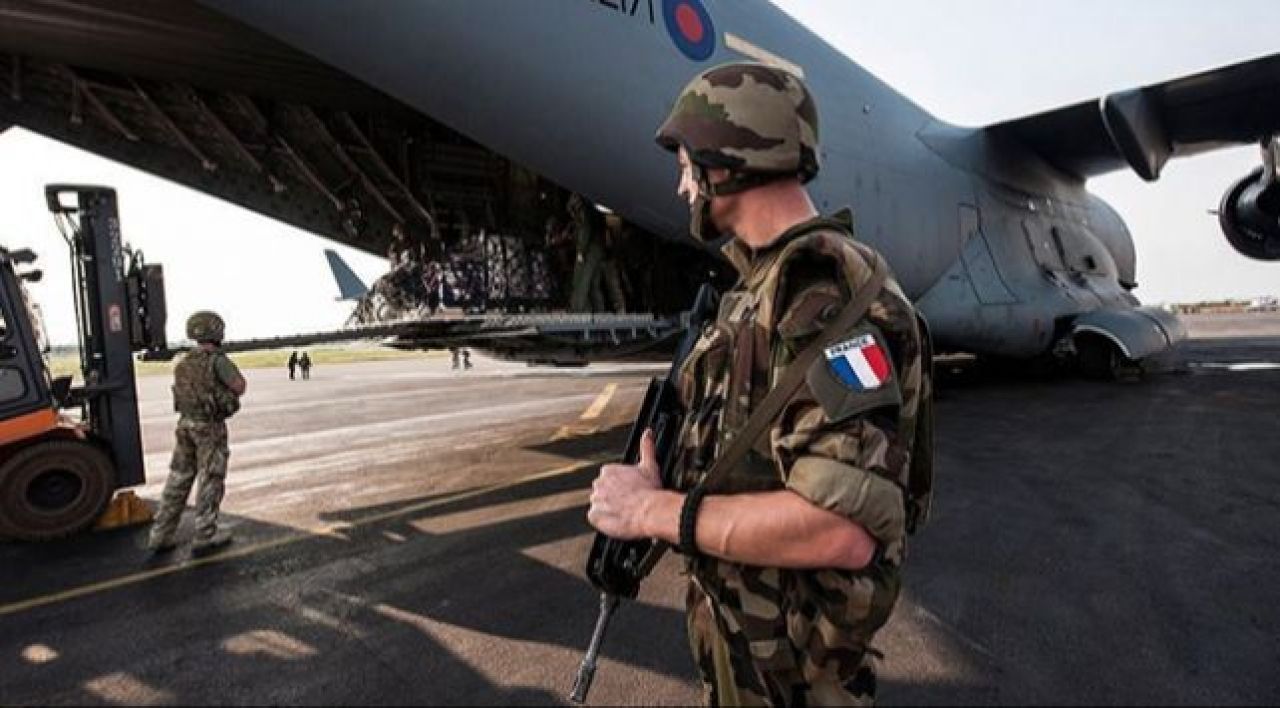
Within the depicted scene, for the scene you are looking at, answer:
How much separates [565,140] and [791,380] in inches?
180

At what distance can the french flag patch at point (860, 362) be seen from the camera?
47.1 inches

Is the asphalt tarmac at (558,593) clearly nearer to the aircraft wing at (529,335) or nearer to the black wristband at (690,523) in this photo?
the aircraft wing at (529,335)

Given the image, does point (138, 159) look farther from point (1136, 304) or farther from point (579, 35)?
point (1136, 304)

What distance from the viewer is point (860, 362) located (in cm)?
121

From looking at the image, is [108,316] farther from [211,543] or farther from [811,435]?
[811,435]

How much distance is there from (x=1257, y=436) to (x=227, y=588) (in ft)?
29.6

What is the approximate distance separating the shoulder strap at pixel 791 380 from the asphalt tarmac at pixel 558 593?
1628 mm

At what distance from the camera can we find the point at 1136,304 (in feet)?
42.9

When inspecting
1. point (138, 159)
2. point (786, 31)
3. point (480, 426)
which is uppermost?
point (786, 31)

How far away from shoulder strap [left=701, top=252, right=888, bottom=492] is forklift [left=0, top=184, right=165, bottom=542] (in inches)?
225

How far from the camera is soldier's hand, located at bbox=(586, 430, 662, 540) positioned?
1.36 meters

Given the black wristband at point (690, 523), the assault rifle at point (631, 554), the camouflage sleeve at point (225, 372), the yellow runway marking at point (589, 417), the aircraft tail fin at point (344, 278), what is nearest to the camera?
the black wristband at point (690, 523)

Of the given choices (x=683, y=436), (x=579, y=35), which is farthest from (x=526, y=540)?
(x=579, y=35)

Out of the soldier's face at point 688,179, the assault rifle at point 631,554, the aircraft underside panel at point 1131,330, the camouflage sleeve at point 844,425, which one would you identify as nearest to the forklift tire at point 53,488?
the assault rifle at point 631,554
